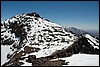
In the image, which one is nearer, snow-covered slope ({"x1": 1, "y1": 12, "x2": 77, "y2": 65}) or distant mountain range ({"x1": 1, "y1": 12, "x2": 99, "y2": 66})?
distant mountain range ({"x1": 1, "y1": 12, "x2": 99, "y2": 66})

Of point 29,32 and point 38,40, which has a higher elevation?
point 29,32

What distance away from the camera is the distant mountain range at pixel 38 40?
207 feet

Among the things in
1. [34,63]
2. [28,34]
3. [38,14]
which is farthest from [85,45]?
[38,14]

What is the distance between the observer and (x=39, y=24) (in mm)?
118312

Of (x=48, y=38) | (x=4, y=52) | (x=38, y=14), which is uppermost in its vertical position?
(x=38, y=14)

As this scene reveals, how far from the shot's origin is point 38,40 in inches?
3693

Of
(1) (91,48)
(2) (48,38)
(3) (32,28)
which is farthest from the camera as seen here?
(3) (32,28)

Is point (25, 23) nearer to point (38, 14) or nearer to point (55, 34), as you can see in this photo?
point (38, 14)

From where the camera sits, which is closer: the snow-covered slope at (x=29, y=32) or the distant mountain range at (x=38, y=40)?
the distant mountain range at (x=38, y=40)

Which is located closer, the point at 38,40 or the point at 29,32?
the point at 38,40

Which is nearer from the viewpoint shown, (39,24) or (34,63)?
(34,63)

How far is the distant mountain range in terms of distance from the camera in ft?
207

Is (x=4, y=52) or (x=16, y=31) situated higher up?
(x=16, y=31)

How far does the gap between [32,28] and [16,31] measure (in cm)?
1848
